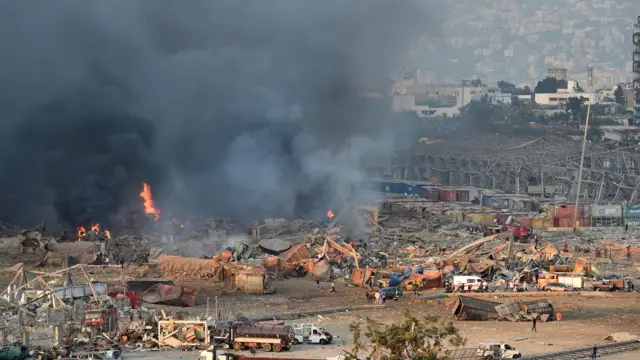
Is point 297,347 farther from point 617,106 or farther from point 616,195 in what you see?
point 617,106

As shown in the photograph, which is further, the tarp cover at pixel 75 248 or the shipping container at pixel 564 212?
the shipping container at pixel 564 212

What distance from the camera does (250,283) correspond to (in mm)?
44219

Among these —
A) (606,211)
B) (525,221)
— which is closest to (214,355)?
(525,221)

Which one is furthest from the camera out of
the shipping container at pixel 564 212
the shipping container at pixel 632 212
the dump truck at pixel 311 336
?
the shipping container at pixel 632 212

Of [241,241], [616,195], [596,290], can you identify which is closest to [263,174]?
[241,241]

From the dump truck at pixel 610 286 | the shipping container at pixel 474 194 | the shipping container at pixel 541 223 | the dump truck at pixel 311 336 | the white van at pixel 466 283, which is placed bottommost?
the shipping container at pixel 474 194

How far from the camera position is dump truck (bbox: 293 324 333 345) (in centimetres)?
3328

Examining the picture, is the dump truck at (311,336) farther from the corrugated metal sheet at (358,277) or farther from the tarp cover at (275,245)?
the tarp cover at (275,245)

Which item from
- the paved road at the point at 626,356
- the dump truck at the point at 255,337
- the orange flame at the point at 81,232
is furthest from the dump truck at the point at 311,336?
the orange flame at the point at 81,232

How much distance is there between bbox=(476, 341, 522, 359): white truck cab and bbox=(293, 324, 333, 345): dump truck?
13.3 ft

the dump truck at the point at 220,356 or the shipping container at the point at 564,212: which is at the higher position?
the dump truck at the point at 220,356

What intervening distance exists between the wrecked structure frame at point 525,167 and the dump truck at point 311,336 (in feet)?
151

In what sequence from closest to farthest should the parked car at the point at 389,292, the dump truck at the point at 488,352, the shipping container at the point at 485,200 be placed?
the dump truck at the point at 488,352, the parked car at the point at 389,292, the shipping container at the point at 485,200

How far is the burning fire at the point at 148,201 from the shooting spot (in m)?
64.4
